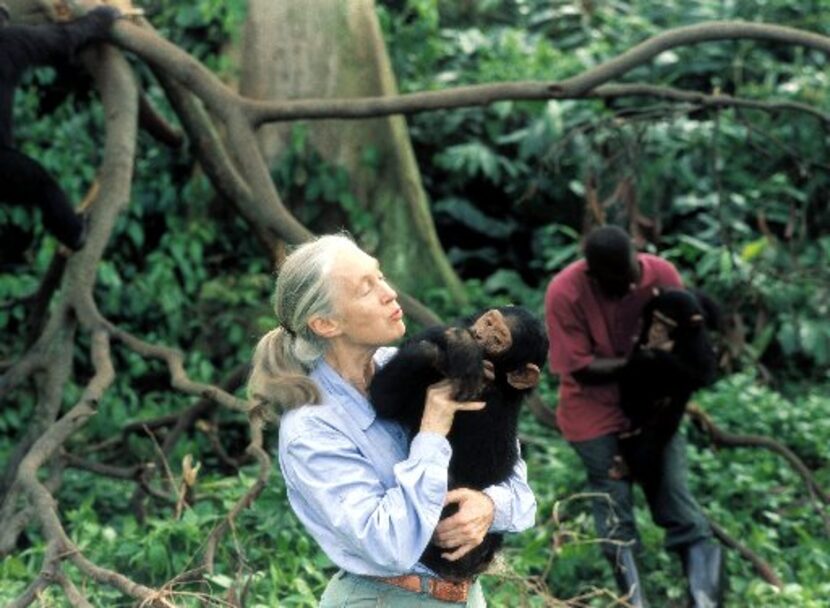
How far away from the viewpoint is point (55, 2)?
23.6 feet

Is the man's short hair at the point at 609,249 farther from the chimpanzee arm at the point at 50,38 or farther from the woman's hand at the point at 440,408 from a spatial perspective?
the woman's hand at the point at 440,408

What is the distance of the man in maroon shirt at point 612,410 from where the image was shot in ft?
20.5

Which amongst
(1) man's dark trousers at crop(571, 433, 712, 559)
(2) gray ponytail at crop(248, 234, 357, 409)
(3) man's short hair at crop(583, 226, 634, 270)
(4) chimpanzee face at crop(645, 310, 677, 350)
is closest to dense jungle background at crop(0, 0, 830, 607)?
(1) man's dark trousers at crop(571, 433, 712, 559)

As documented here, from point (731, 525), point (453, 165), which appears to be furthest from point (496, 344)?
point (453, 165)

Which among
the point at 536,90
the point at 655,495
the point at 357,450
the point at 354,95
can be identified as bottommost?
the point at 655,495

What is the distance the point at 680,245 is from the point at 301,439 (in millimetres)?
7147

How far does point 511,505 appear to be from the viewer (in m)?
3.57

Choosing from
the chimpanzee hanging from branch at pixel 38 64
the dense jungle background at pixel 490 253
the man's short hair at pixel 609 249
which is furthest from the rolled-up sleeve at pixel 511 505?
the chimpanzee hanging from branch at pixel 38 64

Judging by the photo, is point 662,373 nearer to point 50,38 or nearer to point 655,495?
point 655,495

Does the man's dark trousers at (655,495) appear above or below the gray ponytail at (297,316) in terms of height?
below

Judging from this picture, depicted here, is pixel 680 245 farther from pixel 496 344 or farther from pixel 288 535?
pixel 496 344

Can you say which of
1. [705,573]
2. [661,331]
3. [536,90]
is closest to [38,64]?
[536,90]

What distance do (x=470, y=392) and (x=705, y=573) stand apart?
3.22 metres

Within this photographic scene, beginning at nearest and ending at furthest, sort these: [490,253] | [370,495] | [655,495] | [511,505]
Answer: [370,495] → [511,505] → [655,495] → [490,253]
